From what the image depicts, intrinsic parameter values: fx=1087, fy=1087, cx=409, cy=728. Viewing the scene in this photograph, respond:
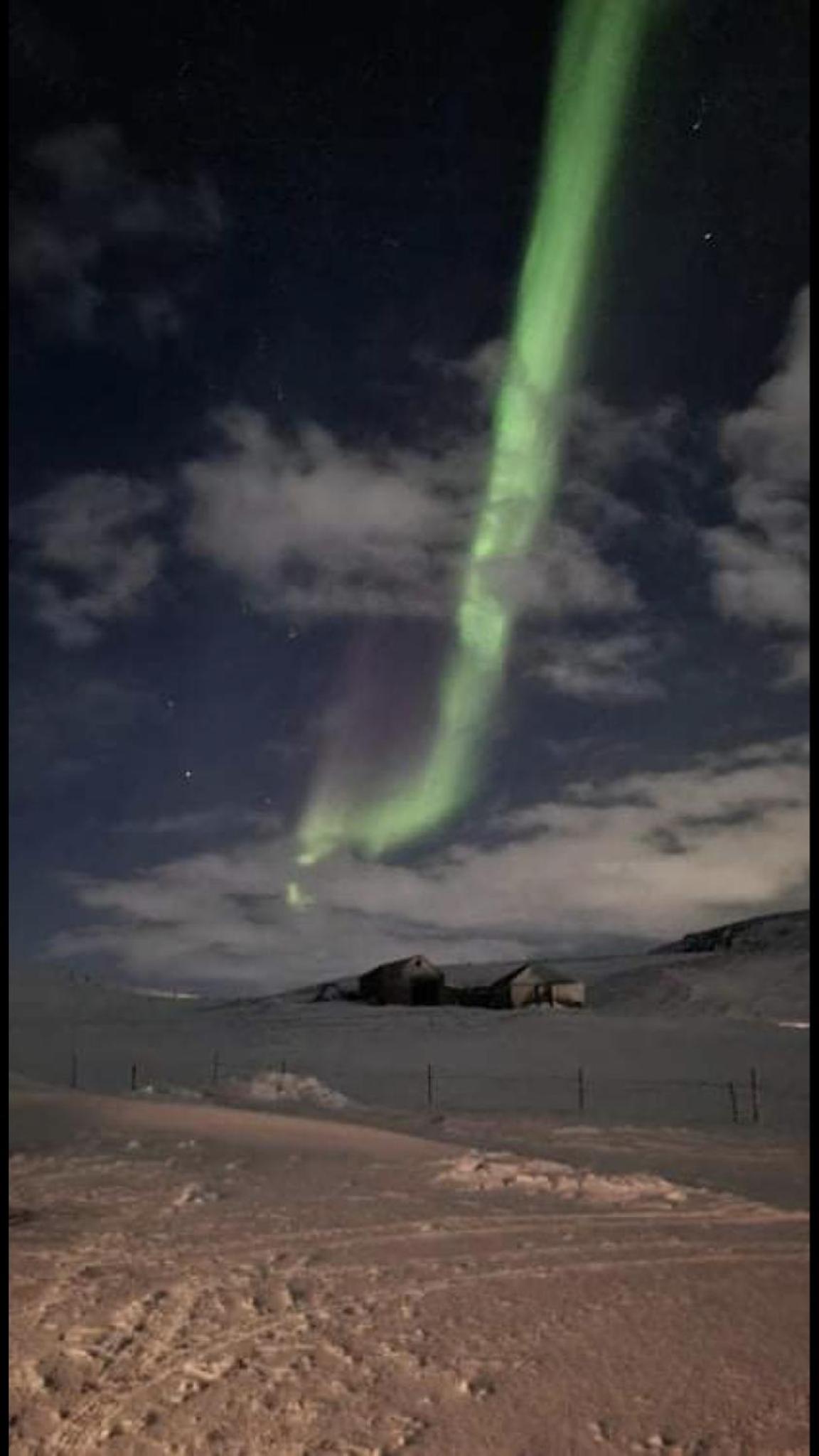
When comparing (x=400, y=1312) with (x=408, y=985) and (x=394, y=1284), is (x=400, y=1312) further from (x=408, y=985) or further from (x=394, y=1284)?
(x=408, y=985)

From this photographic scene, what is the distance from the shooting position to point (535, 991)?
65.4 m

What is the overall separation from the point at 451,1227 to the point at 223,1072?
31.4 m

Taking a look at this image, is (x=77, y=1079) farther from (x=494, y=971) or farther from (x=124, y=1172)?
(x=494, y=971)

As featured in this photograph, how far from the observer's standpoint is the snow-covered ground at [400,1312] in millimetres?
5719

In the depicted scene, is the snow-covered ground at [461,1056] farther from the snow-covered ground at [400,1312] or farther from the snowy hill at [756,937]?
the snowy hill at [756,937]

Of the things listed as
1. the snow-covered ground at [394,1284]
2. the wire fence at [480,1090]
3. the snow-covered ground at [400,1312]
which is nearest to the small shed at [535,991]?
the wire fence at [480,1090]

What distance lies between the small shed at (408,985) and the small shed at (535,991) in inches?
153

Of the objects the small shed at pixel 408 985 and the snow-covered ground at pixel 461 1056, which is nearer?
the snow-covered ground at pixel 461 1056

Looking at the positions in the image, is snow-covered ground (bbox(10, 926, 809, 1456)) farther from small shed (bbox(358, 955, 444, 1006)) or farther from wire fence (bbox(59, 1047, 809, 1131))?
small shed (bbox(358, 955, 444, 1006))

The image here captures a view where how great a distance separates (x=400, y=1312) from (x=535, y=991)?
196 ft

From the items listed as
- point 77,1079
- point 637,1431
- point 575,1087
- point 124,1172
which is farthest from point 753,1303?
point 77,1079

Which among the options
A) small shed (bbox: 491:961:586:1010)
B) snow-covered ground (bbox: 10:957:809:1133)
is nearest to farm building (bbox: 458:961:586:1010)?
small shed (bbox: 491:961:586:1010)

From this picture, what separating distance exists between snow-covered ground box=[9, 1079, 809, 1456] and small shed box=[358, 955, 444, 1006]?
2172 inches

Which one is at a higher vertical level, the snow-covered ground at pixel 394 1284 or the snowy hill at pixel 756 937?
the snow-covered ground at pixel 394 1284
